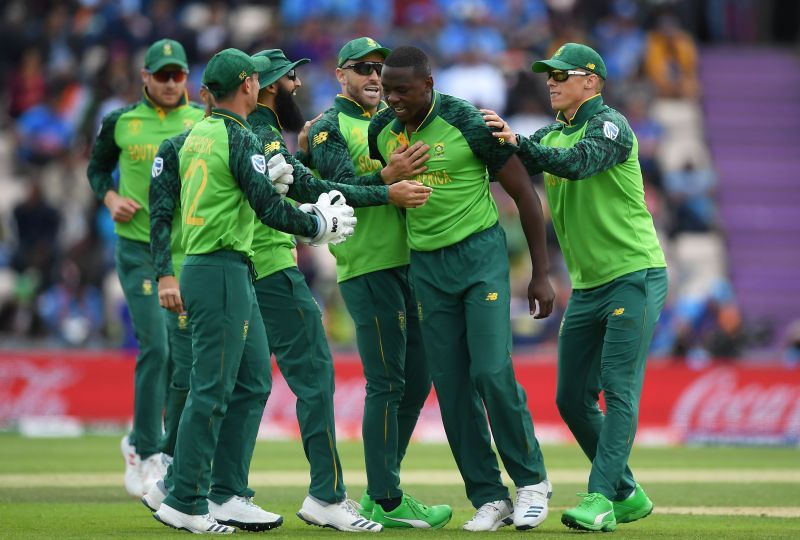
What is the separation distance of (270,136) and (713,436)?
11142mm

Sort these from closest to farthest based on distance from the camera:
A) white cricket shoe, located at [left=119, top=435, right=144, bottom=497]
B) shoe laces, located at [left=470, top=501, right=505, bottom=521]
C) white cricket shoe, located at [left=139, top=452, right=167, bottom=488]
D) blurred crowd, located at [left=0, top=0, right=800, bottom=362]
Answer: shoe laces, located at [left=470, top=501, right=505, bottom=521], white cricket shoe, located at [left=139, top=452, right=167, bottom=488], white cricket shoe, located at [left=119, top=435, right=144, bottom=497], blurred crowd, located at [left=0, top=0, right=800, bottom=362]

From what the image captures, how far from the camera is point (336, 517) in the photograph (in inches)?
348

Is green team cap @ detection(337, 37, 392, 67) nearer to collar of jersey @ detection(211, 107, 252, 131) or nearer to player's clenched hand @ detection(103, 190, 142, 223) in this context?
collar of jersey @ detection(211, 107, 252, 131)

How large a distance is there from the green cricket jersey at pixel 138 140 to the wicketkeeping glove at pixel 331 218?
313 centimetres

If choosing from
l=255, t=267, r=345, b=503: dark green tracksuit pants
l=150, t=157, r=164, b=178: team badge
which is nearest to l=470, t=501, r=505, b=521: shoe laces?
l=255, t=267, r=345, b=503: dark green tracksuit pants

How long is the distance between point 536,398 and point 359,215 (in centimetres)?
987

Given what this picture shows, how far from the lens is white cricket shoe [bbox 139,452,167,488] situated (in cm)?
1082

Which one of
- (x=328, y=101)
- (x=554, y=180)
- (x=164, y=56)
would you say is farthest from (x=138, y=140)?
(x=328, y=101)

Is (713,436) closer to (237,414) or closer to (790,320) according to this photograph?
(790,320)

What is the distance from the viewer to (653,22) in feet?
88.3

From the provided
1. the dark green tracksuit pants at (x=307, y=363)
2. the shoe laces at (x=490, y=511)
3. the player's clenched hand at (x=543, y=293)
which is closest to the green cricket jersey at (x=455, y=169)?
the player's clenched hand at (x=543, y=293)

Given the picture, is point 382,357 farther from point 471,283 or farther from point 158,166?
point 158,166

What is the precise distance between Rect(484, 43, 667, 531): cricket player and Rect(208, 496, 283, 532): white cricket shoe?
192 centimetres

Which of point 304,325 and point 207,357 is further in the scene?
point 304,325
